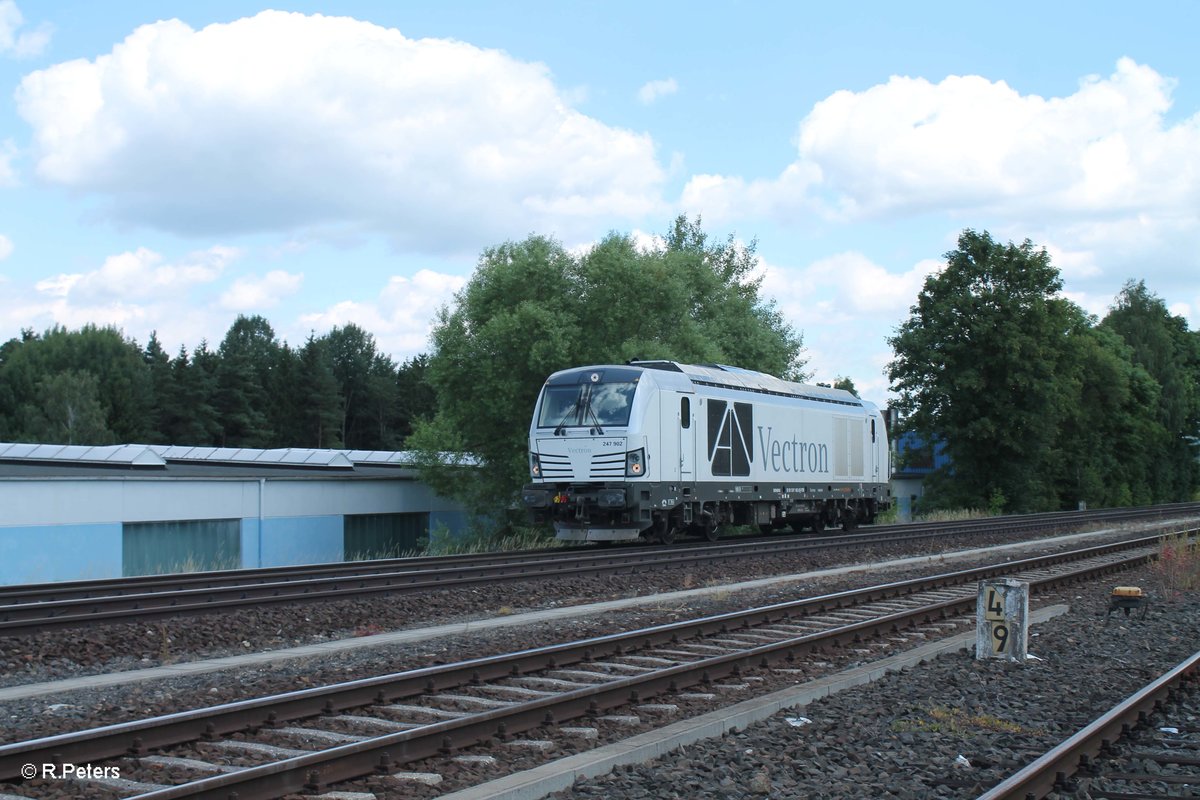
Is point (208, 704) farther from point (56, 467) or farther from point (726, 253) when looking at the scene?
point (726, 253)

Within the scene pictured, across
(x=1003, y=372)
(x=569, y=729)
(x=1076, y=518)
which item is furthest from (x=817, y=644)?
(x=1003, y=372)

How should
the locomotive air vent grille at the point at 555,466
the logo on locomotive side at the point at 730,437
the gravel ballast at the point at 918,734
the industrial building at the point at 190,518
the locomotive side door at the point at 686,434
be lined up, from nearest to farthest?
the gravel ballast at the point at 918,734
the locomotive air vent grille at the point at 555,466
the locomotive side door at the point at 686,434
the logo on locomotive side at the point at 730,437
the industrial building at the point at 190,518

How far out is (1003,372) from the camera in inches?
2165

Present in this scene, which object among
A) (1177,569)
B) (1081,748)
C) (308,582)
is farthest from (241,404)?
(1081,748)

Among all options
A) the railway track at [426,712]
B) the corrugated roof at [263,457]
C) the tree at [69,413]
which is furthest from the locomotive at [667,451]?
the tree at [69,413]

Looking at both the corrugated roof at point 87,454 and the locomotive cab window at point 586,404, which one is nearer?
the locomotive cab window at point 586,404

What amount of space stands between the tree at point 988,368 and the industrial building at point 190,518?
28466 mm

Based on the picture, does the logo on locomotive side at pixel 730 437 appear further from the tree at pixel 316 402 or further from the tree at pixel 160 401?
the tree at pixel 316 402

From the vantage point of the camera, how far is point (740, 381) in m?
26.2

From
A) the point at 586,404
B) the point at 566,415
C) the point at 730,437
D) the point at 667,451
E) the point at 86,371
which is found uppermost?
the point at 86,371

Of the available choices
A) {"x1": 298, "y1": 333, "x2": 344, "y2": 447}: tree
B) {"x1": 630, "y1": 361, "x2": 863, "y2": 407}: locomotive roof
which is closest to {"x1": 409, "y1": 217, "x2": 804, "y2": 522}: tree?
{"x1": 630, "y1": 361, "x2": 863, "y2": 407}: locomotive roof

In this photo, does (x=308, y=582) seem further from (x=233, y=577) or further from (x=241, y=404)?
(x=241, y=404)

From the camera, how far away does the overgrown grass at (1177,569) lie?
58.1ft

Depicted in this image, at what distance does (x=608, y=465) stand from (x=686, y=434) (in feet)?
7.00
